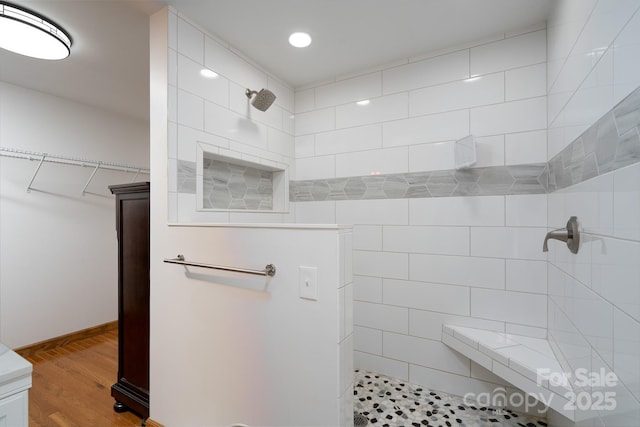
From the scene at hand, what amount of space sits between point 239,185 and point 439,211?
1.42 metres

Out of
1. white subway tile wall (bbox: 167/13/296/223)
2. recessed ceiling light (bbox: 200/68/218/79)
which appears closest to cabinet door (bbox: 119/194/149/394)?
white subway tile wall (bbox: 167/13/296/223)

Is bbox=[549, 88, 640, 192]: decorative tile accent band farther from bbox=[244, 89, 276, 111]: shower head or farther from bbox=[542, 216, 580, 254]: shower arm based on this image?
bbox=[244, 89, 276, 111]: shower head

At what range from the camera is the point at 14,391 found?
803 mm

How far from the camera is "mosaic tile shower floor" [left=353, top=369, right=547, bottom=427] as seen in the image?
1.51 metres

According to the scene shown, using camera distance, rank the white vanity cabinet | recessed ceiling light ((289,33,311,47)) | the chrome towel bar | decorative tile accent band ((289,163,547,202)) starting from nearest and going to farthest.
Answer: the white vanity cabinet
the chrome towel bar
decorative tile accent band ((289,163,547,202))
recessed ceiling light ((289,33,311,47))

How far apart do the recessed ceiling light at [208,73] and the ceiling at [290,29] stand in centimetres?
24

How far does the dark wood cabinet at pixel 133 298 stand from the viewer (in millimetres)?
1626

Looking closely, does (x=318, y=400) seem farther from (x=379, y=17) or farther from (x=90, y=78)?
(x=90, y=78)

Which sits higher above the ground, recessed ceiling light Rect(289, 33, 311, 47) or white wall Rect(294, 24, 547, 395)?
recessed ceiling light Rect(289, 33, 311, 47)

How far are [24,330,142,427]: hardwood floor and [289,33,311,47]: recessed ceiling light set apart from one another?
2447 mm

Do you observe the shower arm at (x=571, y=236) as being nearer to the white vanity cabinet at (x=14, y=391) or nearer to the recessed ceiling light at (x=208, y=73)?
the white vanity cabinet at (x=14, y=391)

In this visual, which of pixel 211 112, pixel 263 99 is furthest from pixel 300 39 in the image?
pixel 211 112

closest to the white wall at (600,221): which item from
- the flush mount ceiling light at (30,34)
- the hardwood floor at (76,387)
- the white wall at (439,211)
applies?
the white wall at (439,211)

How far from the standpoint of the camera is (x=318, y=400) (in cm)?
103
